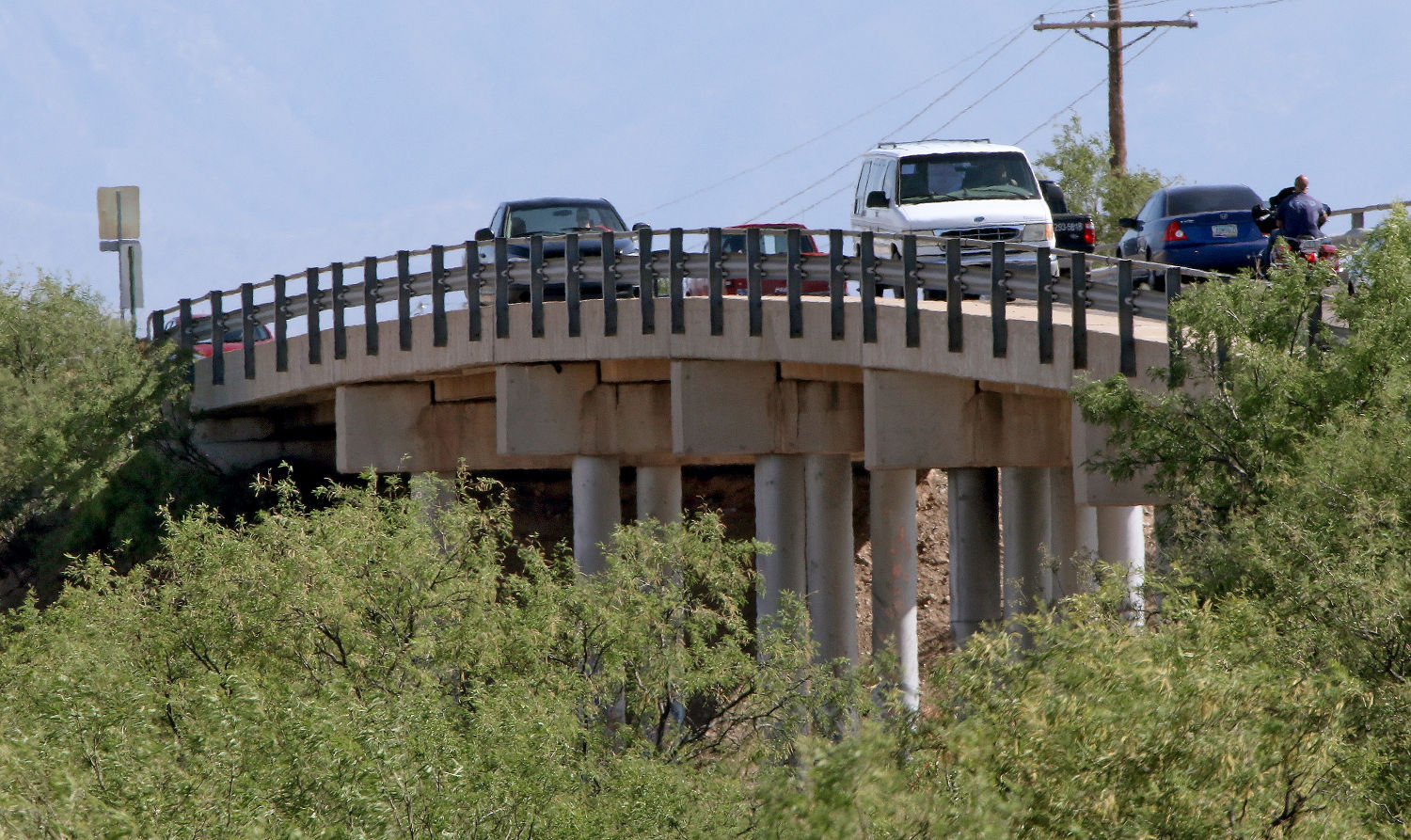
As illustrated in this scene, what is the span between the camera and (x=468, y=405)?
27.0 meters

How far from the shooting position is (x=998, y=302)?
59.3 ft

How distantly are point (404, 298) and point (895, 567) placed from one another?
7.44 m

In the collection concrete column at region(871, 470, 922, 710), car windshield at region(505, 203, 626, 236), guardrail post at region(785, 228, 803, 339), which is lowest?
concrete column at region(871, 470, 922, 710)

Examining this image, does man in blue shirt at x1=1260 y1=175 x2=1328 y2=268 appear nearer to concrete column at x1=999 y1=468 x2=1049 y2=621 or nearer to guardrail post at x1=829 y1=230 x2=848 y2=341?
guardrail post at x1=829 y1=230 x2=848 y2=341

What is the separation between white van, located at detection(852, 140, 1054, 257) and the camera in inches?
909

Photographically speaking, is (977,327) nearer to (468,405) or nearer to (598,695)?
(598,695)

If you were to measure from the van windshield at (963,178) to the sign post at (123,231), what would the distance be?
1451 cm

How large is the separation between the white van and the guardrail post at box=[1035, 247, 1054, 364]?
5202 millimetres

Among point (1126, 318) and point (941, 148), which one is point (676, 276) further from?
point (1126, 318)

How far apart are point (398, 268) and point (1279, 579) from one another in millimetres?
16710

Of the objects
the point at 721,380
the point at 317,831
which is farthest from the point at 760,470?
the point at 317,831

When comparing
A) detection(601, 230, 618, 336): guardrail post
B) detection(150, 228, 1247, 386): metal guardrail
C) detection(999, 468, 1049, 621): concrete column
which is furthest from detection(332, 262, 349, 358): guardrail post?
detection(999, 468, 1049, 621): concrete column

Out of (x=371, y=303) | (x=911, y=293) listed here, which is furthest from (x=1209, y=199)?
(x=371, y=303)

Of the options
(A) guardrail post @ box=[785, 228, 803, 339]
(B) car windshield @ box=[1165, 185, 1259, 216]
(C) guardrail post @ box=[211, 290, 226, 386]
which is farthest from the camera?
(C) guardrail post @ box=[211, 290, 226, 386]
